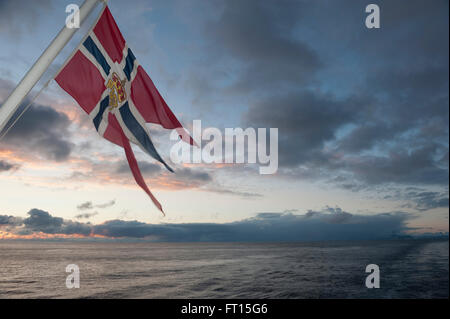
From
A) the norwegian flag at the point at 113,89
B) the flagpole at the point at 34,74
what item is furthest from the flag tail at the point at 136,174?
the flagpole at the point at 34,74

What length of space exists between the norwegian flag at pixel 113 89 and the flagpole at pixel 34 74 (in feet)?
1.87

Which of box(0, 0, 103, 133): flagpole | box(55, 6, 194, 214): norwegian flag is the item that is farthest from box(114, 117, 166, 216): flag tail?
box(0, 0, 103, 133): flagpole

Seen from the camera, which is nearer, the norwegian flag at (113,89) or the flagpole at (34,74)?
the flagpole at (34,74)

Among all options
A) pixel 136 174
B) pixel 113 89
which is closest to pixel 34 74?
pixel 113 89

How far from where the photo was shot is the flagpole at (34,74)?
3.18 metres

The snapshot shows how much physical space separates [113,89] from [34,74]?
1.54 m

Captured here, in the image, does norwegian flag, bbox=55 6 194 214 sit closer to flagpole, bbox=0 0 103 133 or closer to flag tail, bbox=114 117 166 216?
flag tail, bbox=114 117 166 216

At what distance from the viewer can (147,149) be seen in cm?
530

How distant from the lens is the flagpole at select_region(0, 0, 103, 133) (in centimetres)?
318

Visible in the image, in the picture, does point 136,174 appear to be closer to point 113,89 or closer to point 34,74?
point 113,89

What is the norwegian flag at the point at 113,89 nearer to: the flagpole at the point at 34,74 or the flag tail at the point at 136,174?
the flag tail at the point at 136,174

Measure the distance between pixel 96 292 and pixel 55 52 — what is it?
30991 millimetres
